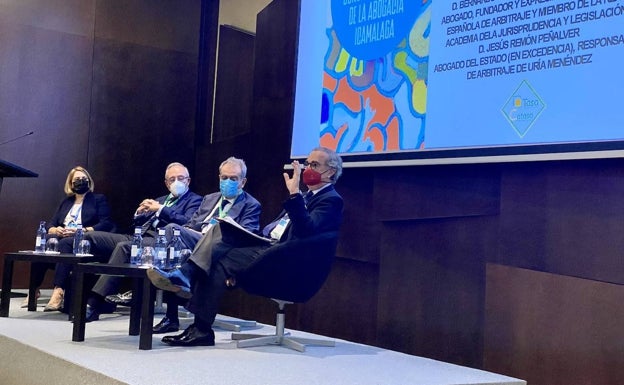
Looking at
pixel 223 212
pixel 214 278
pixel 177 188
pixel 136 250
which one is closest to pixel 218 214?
pixel 223 212

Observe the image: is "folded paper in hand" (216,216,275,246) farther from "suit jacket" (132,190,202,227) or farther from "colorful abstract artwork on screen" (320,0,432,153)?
"suit jacket" (132,190,202,227)

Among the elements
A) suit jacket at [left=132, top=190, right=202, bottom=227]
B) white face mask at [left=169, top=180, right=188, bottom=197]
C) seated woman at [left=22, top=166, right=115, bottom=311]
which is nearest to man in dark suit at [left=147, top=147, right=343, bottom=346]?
suit jacket at [left=132, top=190, right=202, bottom=227]

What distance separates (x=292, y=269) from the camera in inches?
141

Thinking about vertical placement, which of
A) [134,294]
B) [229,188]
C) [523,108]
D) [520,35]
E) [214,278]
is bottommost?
[134,294]

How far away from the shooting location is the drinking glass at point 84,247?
15.9 feet

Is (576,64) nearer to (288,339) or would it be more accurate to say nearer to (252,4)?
(288,339)

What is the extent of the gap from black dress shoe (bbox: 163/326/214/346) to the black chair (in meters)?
0.29

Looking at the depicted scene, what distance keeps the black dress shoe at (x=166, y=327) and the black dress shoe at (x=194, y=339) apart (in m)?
0.41

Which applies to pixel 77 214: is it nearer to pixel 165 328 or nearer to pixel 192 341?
pixel 165 328

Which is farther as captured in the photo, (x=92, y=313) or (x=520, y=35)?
(x=92, y=313)

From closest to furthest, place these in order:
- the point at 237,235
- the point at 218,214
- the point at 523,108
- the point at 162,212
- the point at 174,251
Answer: the point at 523,108 → the point at 237,235 → the point at 174,251 → the point at 218,214 → the point at 162,212

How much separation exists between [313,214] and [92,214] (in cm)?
236

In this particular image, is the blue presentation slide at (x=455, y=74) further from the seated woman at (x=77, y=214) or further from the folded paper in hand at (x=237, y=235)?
the seated woman at (x=77, y=214)

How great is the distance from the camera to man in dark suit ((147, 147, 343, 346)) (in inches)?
138
